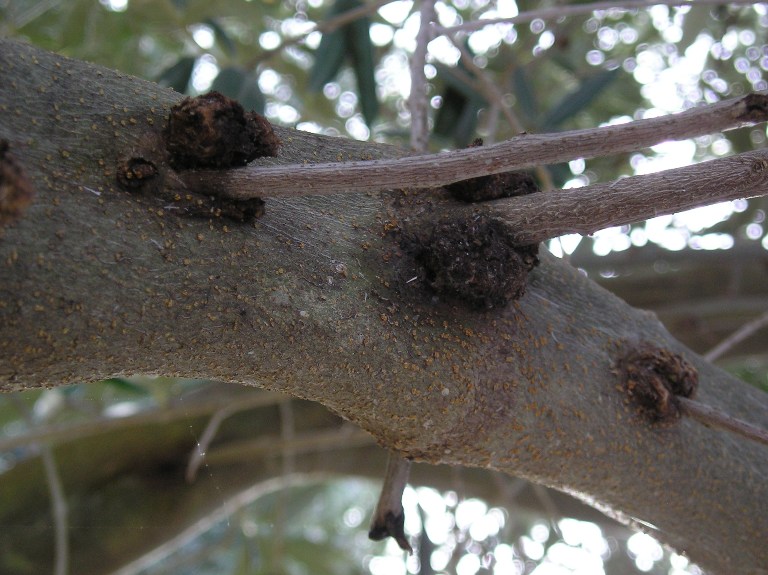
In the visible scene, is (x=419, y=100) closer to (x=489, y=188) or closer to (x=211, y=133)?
(x=489, y=188)

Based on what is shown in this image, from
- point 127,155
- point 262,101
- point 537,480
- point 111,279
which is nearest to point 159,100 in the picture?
point 127,155

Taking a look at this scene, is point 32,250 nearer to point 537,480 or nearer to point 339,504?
point 537,480

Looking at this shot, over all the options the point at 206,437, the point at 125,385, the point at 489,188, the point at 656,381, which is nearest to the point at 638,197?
the point at 489,188

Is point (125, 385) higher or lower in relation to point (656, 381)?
higher

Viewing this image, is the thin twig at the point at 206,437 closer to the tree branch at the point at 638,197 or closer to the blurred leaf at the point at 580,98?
the tree branch at the point at 638,197

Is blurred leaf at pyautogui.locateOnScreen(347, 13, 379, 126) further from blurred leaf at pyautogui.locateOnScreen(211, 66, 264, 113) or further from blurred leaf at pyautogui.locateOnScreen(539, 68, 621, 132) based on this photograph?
blurred leaf at pyautogui.locateOnScreen(539, 68, 621, 132)

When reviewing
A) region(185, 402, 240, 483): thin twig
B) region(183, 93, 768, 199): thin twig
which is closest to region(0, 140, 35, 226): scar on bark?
region(183, 93, 768, 199): thin twig

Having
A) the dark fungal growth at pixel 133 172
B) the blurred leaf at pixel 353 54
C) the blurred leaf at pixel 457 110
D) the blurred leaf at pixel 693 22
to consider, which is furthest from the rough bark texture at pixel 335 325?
the blurred leaf at pixel 693 22
